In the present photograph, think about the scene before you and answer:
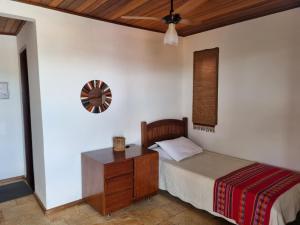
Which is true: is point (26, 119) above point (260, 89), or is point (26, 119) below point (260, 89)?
below

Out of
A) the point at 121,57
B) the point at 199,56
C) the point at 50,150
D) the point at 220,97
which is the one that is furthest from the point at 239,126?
the point at 50,150

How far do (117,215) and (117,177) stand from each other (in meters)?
0.47

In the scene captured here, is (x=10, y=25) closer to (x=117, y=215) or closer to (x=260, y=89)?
(x=117, y=215)

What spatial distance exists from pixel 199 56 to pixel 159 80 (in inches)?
30.2

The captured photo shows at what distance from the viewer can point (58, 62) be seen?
2.58 m

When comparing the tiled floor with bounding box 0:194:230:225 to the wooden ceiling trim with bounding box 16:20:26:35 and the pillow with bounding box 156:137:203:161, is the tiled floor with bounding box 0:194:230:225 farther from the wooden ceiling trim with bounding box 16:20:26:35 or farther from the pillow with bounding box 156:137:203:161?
the wooden ceiling trim with bounding box 16:20:26:35

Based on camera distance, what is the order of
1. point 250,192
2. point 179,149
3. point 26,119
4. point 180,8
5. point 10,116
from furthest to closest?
point 10,116 → point 26,119 → point 179,149 → point 180,8 → point 250,192

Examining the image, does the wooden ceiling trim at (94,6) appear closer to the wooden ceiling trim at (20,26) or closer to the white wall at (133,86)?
the white wall at (133,86)

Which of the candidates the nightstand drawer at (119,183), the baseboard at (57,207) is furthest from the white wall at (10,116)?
the nightstand drawer at (119,183)

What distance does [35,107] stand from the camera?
2.72 meters

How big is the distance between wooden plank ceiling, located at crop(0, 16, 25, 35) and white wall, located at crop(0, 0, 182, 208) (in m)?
0.66

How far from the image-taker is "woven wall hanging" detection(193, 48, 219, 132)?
3.43m

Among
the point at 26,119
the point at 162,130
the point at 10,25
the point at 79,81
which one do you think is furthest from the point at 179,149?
the point at 10,25

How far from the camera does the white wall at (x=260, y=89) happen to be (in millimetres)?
2621
